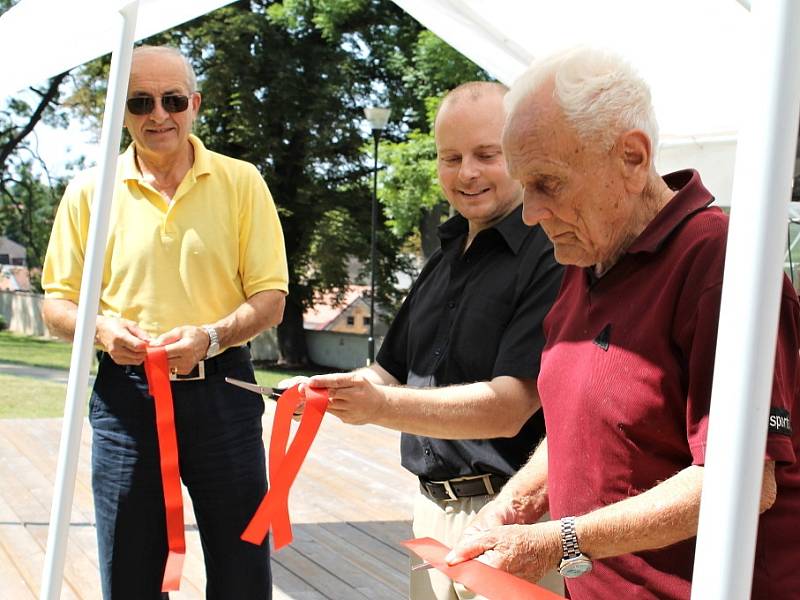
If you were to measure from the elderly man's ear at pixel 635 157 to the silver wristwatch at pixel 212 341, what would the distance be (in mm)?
1387

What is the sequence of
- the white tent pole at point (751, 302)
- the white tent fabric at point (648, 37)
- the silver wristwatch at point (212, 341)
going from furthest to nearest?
the white tent fabric at point (648, 37)
the silver wristwatch at point (212, 341)
the white tent pole at point (751, 302)

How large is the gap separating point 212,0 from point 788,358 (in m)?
1.93

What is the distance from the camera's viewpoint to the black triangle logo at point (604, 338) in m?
1.44

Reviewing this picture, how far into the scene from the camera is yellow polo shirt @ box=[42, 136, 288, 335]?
2621mm

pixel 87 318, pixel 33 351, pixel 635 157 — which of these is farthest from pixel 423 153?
pixel 635 157

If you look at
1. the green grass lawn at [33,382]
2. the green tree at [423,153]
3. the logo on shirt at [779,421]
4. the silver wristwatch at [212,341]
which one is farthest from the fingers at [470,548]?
the green tree at [423,153]

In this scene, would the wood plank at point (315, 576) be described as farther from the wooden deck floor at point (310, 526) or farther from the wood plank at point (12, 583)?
the wood plank at point (12, 583)

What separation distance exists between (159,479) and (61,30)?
1.17 metres

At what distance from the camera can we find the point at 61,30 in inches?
90.8

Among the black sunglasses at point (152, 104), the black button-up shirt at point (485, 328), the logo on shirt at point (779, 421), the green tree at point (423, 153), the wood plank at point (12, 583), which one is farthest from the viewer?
the green tree at point (423, 153)

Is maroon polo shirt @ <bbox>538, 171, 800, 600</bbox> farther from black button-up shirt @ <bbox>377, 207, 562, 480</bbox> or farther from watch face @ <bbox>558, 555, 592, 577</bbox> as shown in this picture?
black button-up shirt @ <bbox>377, 207, 562, 480</bbox>

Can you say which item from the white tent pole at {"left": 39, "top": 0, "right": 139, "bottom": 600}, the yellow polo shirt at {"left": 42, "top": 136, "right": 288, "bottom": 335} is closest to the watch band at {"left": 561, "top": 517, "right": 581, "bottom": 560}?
the white tent pole at {"left": 39, "top": 0, "right": 139, "bottom": 600}

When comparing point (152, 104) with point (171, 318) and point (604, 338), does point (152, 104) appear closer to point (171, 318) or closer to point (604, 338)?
point (171, 318)

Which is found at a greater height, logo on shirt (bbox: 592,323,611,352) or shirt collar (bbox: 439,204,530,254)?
shirt collar (bbox: 439,204,530,254)
